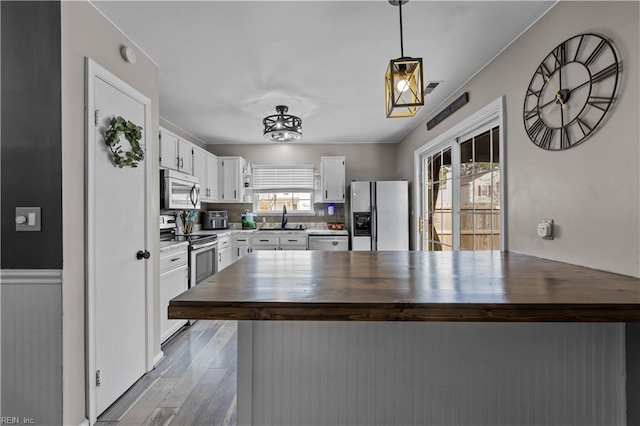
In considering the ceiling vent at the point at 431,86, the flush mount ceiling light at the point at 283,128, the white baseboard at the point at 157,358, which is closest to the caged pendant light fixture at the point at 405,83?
the ceiling vent at the point at 431,86

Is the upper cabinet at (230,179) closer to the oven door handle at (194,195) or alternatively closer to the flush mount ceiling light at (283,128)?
the oven door handle at (194,195)

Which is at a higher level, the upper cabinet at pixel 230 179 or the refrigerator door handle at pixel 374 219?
the upper cabinet at pixel 230 179

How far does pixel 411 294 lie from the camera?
3.22ft

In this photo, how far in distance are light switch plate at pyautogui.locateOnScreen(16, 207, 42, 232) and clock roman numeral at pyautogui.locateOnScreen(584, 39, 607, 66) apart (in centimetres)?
289

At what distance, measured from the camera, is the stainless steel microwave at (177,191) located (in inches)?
124

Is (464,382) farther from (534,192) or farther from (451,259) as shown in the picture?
(534,192)

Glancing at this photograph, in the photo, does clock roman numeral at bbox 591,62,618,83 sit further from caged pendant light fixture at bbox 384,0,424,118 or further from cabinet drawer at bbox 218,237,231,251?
cabinet drawer at bbox 218,237,231,251

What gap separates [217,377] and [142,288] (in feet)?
2.81

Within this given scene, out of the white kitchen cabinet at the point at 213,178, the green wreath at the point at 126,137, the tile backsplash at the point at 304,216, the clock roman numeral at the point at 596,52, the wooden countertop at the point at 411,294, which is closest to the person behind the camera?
the wooden countertop at the point at 411,294

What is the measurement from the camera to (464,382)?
123cm

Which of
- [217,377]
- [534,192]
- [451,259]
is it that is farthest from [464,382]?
[217,377]

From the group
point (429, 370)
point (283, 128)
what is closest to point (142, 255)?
point (283, 128)

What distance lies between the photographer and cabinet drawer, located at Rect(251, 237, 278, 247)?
470 cm

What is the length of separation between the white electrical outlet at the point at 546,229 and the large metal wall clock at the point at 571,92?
0.42 meters
